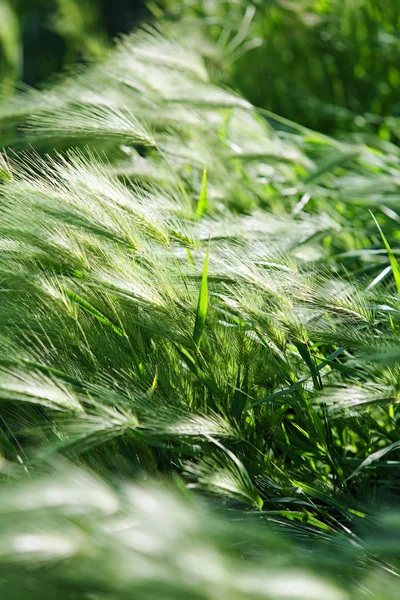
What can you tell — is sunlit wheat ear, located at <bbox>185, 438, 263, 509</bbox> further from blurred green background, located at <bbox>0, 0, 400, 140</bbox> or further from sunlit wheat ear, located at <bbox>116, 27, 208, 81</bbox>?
blurred green background, located at <bbox>0, 0, 400, 140</bbox>

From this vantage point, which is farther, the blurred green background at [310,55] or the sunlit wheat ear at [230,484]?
the blurred green background at [310,55]

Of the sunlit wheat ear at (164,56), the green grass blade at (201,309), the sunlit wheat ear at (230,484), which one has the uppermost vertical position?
the sunlit wheat ear at (164,56)

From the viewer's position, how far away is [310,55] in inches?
A: 85.2

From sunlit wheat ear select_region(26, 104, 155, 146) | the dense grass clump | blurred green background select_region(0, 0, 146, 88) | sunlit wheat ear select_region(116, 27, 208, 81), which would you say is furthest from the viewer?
blurred green background select_region(0, 0, 146, 88)

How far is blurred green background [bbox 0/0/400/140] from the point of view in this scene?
1.98m

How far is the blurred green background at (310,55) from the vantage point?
1.98 metres

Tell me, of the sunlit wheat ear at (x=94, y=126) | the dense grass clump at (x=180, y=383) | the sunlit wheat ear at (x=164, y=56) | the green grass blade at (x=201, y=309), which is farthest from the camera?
the sunlit wheat ear at (x=164, y=56)

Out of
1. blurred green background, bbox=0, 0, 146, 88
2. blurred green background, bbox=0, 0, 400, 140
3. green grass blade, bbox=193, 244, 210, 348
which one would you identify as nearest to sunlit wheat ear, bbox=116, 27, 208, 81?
blurred green background, bbox=0, 0, 400, 140

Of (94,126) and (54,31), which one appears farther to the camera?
(54,31)

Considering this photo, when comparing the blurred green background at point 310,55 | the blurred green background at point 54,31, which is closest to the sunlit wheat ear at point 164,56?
the blurred green background at point 310,55

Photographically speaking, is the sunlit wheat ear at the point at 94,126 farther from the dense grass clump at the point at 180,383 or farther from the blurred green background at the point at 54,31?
the blurred green background at the point at 54,31

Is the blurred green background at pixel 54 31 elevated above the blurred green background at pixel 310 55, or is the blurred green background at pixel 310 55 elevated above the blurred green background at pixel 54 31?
the blurred green background at pixel 310 55

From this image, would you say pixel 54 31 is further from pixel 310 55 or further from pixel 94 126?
A: pixel 94 126

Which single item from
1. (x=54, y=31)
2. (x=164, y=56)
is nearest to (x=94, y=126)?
(x=164, y=56)
